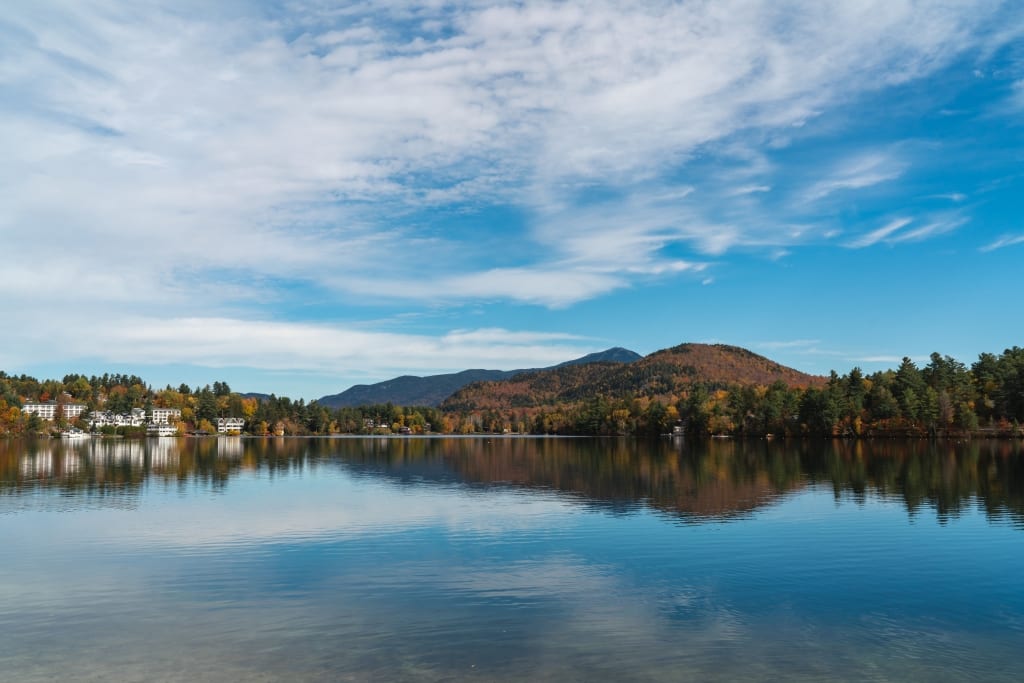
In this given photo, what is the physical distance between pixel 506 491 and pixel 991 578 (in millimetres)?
41520

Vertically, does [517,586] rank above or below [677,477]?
above

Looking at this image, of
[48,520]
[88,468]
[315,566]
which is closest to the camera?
[315,566]

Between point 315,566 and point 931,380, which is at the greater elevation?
point 931,380

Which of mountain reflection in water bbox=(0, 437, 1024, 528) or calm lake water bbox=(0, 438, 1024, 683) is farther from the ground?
calm lake water bbox=(0, 438, 1024, 683)

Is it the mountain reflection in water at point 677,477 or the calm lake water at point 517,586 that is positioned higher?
the calm lake water at point 517,586

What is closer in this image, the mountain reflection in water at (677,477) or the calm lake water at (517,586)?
the calm lake water at (517,586)

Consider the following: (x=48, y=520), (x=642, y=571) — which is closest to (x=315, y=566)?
(x=642, y=571)

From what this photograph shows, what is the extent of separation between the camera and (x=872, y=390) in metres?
182

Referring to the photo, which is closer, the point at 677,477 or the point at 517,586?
the point at 517,586

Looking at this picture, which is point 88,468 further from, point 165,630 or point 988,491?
point 988,491

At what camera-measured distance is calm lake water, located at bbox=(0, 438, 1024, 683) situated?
20.0 m

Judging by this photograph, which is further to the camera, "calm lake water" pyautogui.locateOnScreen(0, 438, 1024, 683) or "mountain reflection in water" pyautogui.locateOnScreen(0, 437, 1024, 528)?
"mountain reflection in water" pyautogui.locateOnScreen(0, 437, 1024, 528)

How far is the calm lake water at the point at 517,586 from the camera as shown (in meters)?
20.0

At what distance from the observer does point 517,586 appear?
93.3 ft
